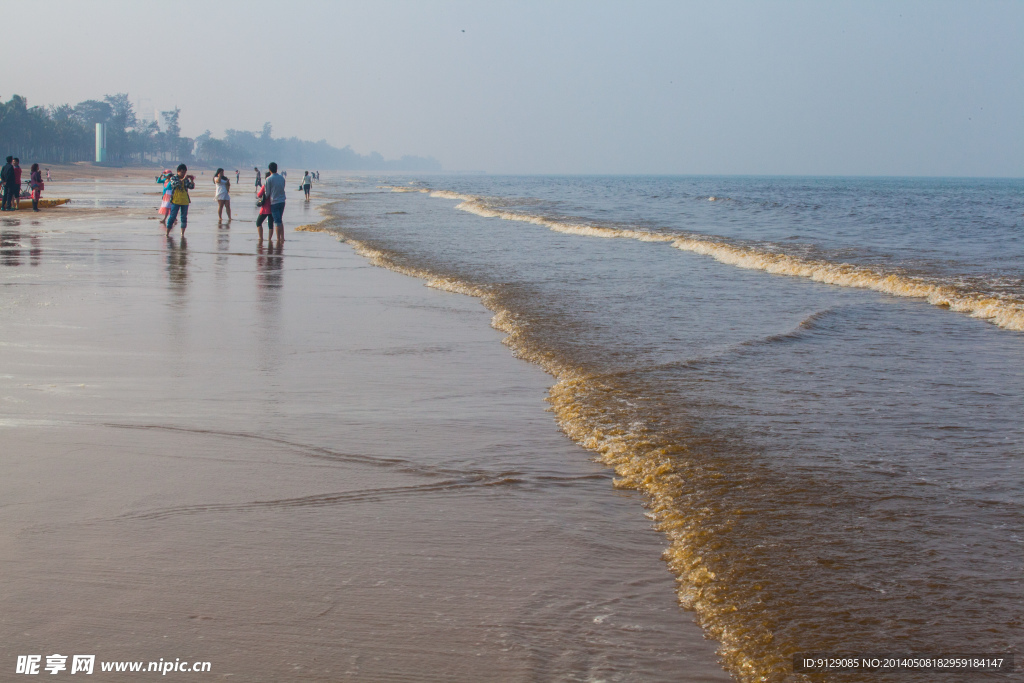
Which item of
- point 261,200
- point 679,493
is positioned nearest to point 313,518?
point 679,493

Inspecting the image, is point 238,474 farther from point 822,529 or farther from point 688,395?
point 688,395

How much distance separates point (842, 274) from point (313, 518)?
519 inches

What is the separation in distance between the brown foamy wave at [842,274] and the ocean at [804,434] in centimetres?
7

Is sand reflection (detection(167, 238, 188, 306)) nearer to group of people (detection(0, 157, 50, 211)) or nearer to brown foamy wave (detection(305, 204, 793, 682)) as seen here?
brown foamy wave (detection(305, 204, 793, 682))

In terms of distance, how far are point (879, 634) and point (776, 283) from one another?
11698 mm

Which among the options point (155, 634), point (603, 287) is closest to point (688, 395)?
point (155, 634)

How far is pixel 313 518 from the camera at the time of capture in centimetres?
371

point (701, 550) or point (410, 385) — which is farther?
point (410, 385)

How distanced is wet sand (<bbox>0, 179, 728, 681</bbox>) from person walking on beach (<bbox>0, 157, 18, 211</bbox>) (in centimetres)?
1943

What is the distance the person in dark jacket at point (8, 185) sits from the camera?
2370 cm

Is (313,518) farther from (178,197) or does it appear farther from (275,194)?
(178,197)

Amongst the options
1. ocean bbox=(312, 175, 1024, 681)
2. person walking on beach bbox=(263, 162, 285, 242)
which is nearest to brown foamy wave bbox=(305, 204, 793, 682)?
ocean bbox=(312, 175, 1024, 681)

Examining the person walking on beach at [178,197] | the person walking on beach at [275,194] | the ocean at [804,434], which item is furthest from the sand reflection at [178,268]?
the ocean at [804,434]

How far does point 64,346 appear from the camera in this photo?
691 cm
